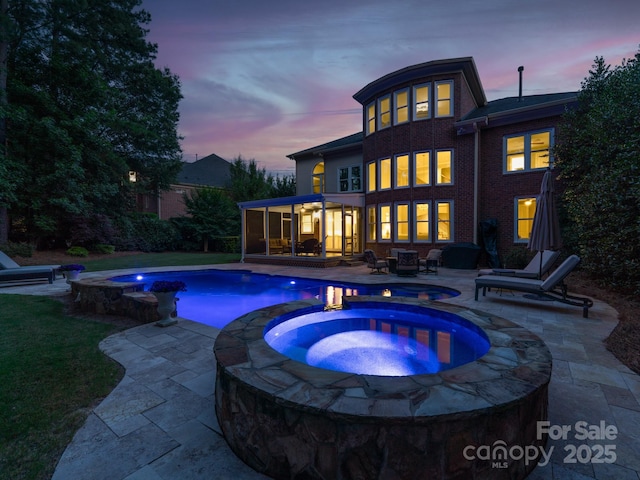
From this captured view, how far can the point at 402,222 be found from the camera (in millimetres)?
13719

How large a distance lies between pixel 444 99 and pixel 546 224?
8.73 meters

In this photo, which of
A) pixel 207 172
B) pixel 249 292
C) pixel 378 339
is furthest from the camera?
pixel 207 172

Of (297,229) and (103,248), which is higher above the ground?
(297,229)

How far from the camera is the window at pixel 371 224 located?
14812 mm

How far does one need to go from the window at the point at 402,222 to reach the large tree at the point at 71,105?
1702 cm

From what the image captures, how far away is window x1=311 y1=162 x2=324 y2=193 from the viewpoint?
727 inches

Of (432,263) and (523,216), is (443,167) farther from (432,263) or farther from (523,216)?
(432,263)

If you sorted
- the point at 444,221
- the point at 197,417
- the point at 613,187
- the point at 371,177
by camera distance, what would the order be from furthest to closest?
the point at 371,177, the point at 444,221, the point at 613,187, the point at 197,417

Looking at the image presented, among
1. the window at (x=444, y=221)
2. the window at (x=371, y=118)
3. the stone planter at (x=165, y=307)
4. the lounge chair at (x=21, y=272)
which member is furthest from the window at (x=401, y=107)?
the lounge chair at (x=21, y=272)

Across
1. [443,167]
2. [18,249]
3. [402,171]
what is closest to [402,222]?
[402,171]

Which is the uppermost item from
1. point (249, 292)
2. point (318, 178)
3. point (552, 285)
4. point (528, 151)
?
point (318, 178)

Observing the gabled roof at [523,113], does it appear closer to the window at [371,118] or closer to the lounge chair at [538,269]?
the window at [371,118]

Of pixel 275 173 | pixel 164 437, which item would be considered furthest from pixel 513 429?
pixel 275 173

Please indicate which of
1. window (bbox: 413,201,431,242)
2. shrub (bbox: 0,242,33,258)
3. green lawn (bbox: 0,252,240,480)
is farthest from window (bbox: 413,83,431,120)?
shrub (bbox: 0,242,33,258)
